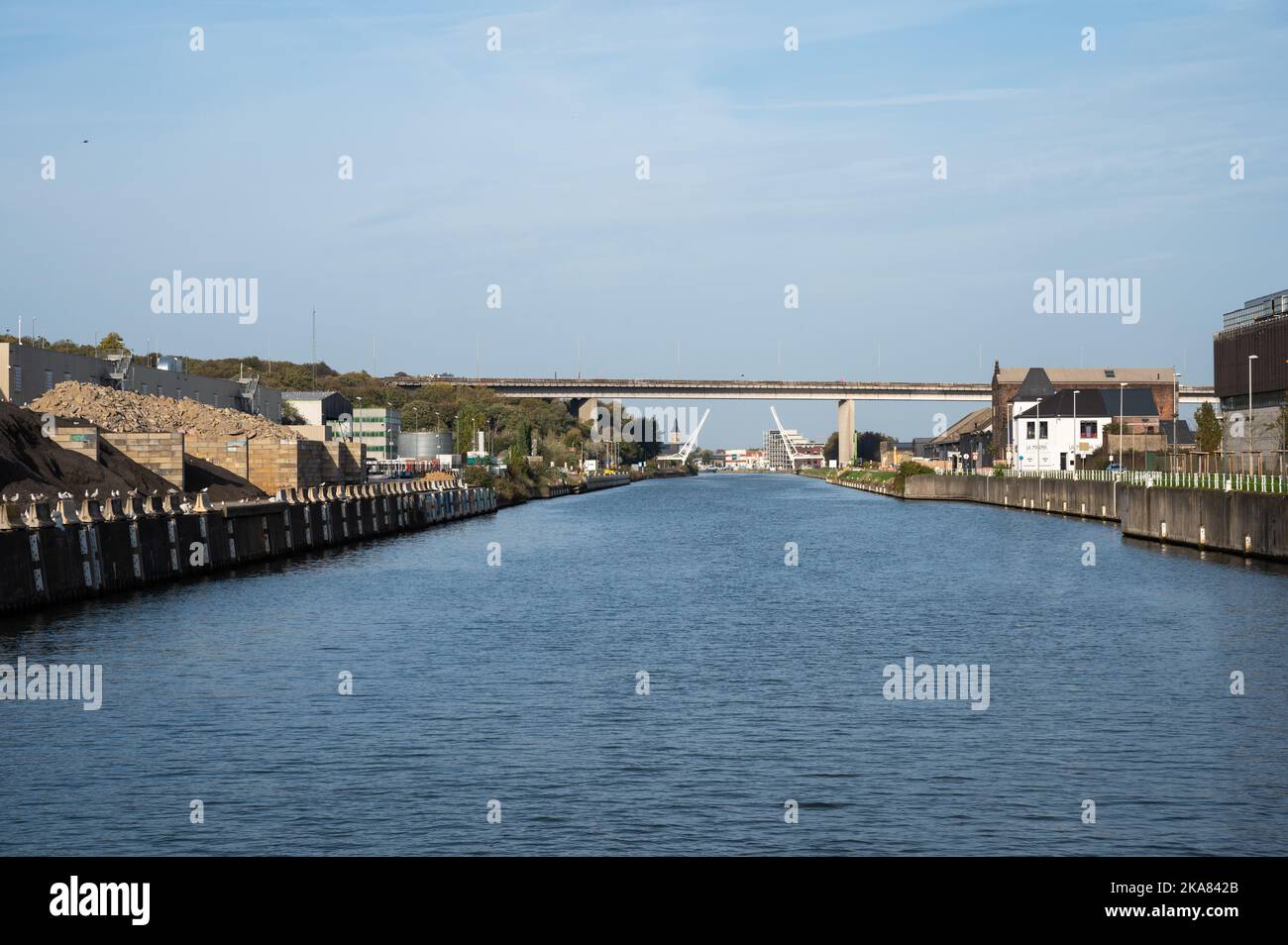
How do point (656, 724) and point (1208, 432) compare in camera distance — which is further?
point (1208, 432)

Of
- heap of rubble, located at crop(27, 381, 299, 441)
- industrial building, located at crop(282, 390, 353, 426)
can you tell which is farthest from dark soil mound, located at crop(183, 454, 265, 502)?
industrial building, located at crop(282, 390, 353, 426)

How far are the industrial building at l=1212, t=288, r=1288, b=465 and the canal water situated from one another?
59529 mm

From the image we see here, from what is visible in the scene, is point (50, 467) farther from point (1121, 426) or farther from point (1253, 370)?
point (1121, 426)

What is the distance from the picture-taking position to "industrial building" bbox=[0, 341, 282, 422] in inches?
3627

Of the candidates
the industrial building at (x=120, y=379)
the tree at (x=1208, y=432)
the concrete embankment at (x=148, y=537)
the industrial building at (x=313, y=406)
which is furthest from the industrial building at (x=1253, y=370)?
the industrial building at (x=313, y=406)

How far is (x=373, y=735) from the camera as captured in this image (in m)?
25.0

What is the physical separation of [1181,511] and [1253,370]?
47196mm

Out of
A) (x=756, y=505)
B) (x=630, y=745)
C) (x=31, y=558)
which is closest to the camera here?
(x=630, y=745)

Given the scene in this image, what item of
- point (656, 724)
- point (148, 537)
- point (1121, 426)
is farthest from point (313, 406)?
point (656, 724)

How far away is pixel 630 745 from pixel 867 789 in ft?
15.6

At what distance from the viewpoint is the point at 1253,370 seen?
115 meters

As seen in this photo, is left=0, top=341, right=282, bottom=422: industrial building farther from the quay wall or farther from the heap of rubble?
the quay wall
